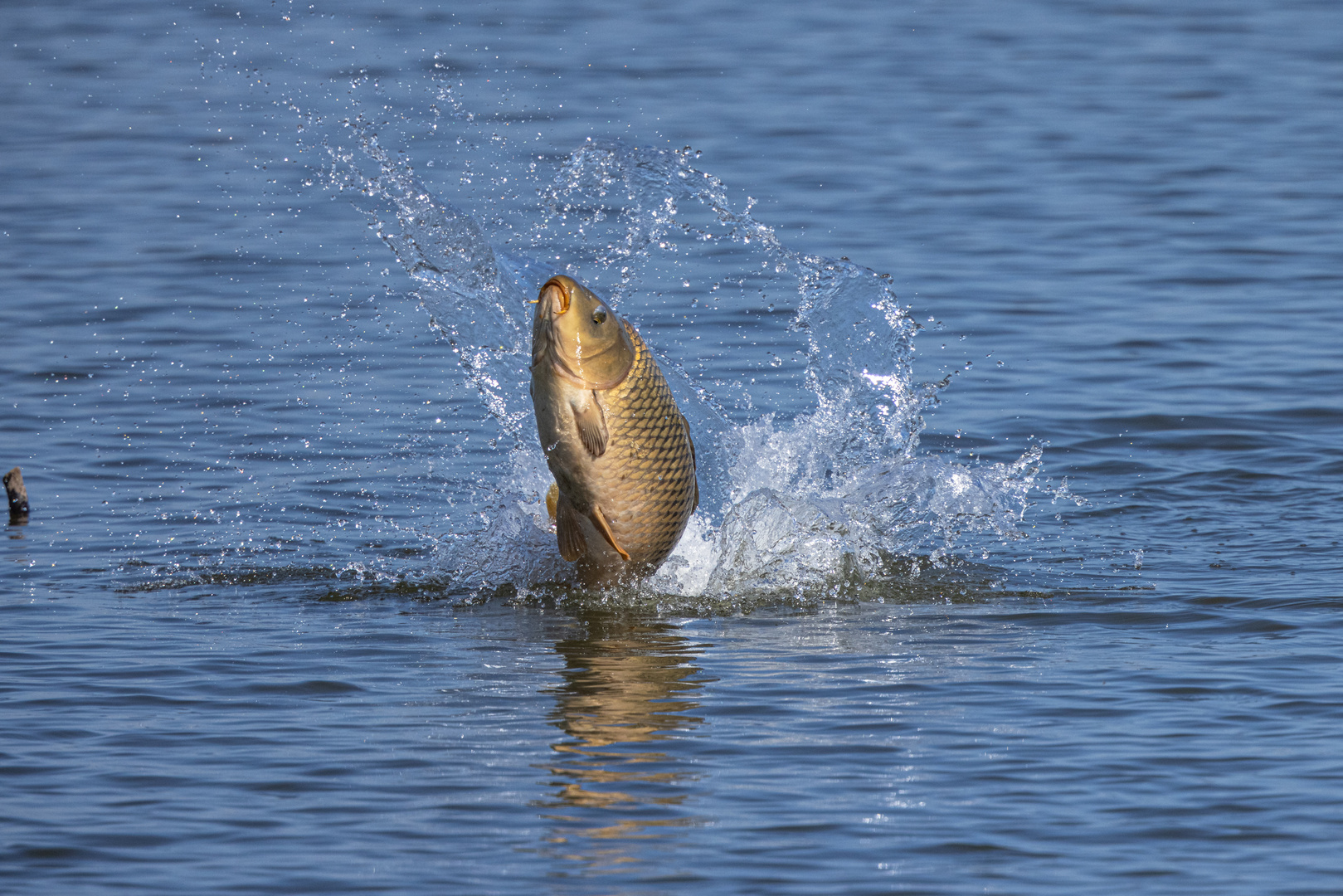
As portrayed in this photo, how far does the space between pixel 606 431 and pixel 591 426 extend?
6cm

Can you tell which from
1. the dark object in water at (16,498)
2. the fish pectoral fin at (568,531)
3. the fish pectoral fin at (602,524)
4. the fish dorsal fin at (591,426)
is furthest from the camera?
the dark object in water at (16,498)

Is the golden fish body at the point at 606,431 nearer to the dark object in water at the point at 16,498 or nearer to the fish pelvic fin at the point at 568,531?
the fish pelvic fin at the point at 568,531

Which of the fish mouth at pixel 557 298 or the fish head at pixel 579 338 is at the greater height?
the fish mouth at pixel 557 298

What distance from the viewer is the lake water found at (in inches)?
244

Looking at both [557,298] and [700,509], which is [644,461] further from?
[700,509]

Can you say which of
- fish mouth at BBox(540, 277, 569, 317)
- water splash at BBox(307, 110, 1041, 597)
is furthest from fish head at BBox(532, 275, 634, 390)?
water splash at BBox(307, 110, 1041, 597)

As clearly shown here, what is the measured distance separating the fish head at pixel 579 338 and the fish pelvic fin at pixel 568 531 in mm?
721

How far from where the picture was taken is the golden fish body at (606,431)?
A: 7.25 m

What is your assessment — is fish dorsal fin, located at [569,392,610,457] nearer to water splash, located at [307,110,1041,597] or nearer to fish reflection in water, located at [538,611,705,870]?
fish reflection in water, located at [538,611,705,870]

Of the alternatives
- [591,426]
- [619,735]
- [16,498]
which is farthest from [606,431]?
[16,498]

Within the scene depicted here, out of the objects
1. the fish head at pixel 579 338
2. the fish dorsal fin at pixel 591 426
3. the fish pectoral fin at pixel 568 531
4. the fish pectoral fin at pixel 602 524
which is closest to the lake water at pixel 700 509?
the fish pectoral fin at pixel 568 531

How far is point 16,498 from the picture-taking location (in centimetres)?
1028

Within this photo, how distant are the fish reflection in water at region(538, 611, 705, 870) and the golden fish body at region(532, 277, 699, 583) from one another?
1.41 ft

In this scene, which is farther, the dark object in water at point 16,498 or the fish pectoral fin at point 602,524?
the dark object in water at point 16,498
